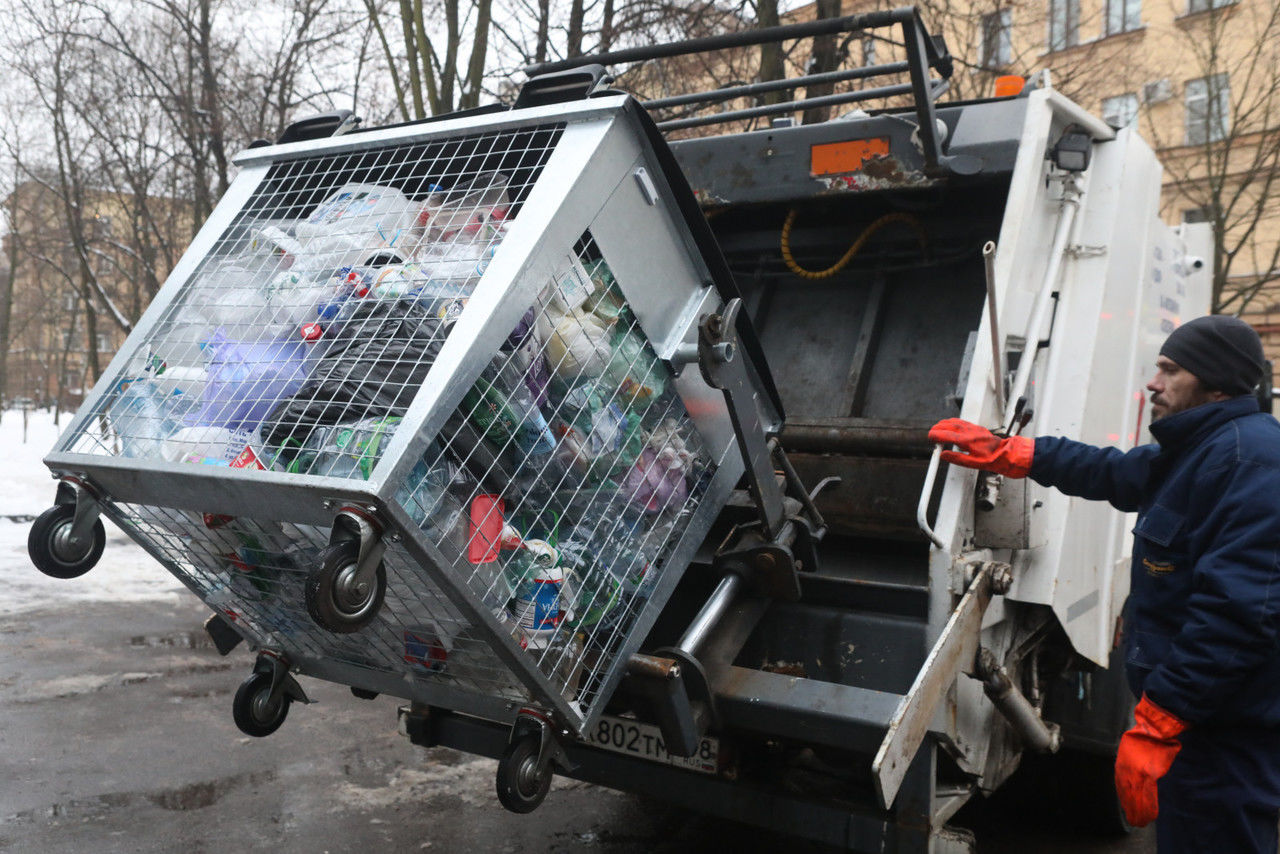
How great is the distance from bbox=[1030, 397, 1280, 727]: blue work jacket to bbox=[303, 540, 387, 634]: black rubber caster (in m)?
1.60

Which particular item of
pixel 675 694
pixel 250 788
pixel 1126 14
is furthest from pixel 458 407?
pixel 1126 14

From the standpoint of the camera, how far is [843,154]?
362 cm

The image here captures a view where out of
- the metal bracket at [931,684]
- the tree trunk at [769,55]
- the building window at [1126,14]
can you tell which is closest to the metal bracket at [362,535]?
the metal bracket at [931,684]

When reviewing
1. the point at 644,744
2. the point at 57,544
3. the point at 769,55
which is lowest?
the point at 644,744

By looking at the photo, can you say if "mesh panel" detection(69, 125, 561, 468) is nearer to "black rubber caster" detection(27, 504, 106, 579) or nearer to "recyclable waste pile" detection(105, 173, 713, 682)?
"recyclable waste pile" detection(105, 173, 713, 682)

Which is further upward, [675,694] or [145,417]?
[145,417]

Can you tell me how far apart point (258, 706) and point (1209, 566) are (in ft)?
7.06

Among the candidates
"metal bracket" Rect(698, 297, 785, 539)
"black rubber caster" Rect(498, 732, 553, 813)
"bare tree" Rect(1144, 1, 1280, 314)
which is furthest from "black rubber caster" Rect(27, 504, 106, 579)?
"bare tree" Rect(1144, 1, 1280, 314)

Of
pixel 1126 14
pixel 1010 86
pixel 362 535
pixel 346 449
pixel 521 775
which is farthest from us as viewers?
pixel 1126 14

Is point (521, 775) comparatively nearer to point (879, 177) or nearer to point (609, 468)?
point (609, 468)

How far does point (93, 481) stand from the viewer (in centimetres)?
228

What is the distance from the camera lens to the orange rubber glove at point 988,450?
9.11 feet

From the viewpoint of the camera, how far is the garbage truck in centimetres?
203


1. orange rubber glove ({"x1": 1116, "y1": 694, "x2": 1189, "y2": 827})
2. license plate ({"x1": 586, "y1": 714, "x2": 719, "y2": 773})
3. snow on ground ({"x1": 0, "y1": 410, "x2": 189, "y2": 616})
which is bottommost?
snow on ground ({"x1": 0, "y1": 410, "x2": 189, "y2": 616})
